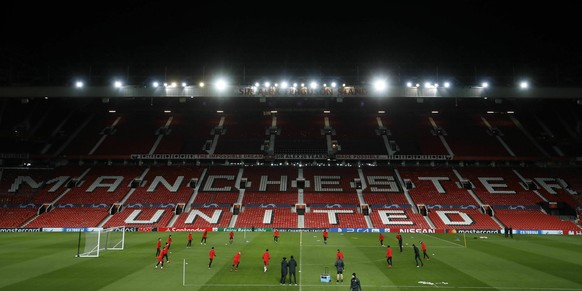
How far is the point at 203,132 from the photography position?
62281mm

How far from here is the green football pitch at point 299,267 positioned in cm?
1770

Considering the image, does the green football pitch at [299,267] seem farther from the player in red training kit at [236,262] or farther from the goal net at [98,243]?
the goal net at [98,243]

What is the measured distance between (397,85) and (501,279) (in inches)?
1006

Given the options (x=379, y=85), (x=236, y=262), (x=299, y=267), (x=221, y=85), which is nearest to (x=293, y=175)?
(x=221, y=85)

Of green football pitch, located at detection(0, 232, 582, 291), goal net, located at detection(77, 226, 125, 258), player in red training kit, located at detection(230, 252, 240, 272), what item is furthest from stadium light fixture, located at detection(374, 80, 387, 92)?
goal net, located at detection(77, 226, 125, 258)

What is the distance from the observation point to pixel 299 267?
859 inches

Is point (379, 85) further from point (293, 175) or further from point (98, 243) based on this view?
point (98, 243)

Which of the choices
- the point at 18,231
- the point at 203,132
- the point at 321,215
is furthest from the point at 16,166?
the point at 321,215

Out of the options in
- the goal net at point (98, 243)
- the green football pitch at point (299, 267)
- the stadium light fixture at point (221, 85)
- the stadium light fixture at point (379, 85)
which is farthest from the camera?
the stadium light fixture at point (221, 85)

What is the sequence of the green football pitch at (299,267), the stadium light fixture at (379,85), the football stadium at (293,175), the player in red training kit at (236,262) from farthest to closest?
the stadium light fixture at (379,85) < the football stadium at (293,175) < the player in red training kit at (236,262) < the green football pitch at (299,267)

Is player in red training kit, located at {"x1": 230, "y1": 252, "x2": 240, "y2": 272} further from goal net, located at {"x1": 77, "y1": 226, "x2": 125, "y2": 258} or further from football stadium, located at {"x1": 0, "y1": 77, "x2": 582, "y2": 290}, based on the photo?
goal net, located at {"x1": 77, "y1": 226, "x2": 125, "y2": 258}

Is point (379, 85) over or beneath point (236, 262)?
over

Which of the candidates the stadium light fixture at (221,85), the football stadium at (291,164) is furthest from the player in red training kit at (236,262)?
the stadium light fixture at (221,85)

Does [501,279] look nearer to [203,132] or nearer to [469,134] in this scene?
[469,134]
